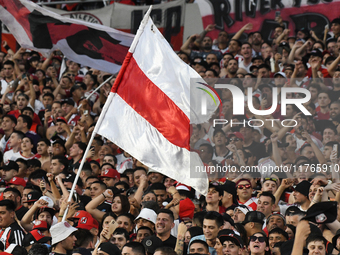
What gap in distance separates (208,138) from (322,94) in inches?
82.7

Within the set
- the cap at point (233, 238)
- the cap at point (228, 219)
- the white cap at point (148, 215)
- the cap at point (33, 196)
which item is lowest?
the cap at point (33, 196)

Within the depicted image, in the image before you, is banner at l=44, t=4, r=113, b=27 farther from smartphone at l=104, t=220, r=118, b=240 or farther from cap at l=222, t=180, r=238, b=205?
smartphone at l=104, t=220, r=118, b=240

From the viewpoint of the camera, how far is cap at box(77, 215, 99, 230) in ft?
26.9

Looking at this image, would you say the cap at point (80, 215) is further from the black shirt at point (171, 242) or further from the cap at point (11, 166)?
the cap at point (11, 166)

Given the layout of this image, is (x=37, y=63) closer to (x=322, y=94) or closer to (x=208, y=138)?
(x=208, y=138)

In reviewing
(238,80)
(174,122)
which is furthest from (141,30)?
(238,80)

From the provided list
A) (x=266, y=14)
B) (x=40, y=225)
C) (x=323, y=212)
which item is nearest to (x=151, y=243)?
(x=40, y=225)

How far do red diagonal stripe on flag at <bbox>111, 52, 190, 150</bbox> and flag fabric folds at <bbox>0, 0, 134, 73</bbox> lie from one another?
268 centimetres

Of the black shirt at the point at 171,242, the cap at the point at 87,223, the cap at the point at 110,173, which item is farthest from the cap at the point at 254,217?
the cap at the point at 110,173

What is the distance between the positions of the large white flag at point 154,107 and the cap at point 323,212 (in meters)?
1.37

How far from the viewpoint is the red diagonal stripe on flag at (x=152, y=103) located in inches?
262

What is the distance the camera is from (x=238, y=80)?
1194 centimetres

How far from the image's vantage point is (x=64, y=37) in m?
9.67

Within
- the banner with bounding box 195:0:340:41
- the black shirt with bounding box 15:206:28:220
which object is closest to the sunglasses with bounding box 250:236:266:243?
the black shirt with bounding box 15:206:28:220
